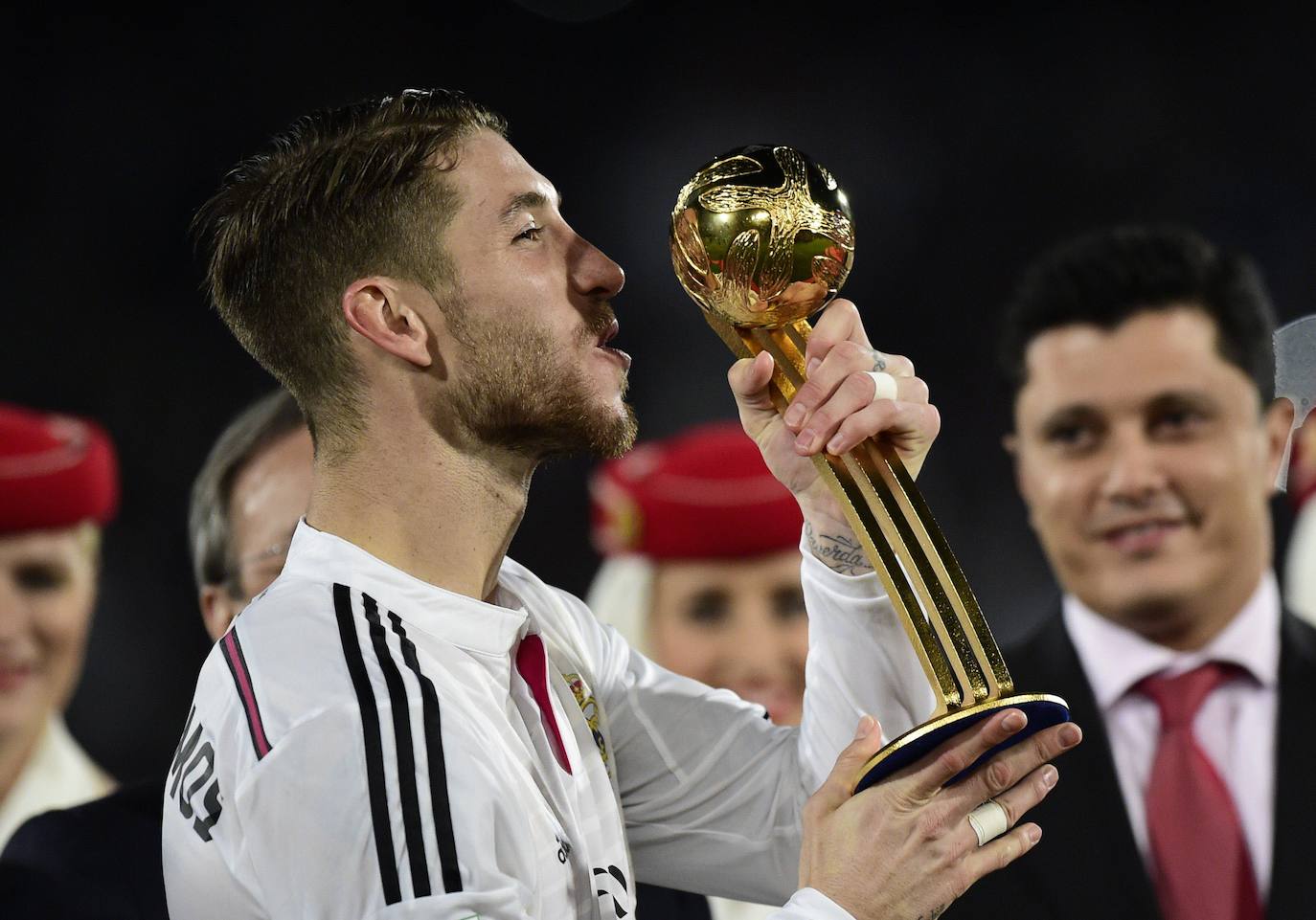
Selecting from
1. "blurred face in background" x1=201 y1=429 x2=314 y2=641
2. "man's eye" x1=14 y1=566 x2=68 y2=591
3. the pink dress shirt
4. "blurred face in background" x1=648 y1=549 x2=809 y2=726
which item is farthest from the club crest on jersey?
"man's eye" x1=14 y1=566 x2=68 y2=591

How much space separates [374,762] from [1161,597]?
215 cm

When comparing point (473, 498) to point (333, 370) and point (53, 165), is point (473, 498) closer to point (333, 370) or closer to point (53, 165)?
point (333, 370)

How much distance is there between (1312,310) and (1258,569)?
0.58 m

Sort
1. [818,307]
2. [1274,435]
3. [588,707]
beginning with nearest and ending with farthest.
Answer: [818,307] < [588,707] < [1274,435]

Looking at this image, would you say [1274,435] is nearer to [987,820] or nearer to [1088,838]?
[1088,838]

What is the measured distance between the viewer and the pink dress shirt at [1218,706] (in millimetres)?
2994

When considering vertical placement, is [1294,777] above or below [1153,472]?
below

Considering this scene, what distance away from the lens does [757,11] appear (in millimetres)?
3502

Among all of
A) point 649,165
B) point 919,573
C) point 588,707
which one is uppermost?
point 649,165

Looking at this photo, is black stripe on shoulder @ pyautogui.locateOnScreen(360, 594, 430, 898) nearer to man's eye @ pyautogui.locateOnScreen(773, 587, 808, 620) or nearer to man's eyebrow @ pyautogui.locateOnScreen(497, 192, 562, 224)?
man's eyebrow @ pyautogui.locateOnScreen(497, 192, 562, 224)

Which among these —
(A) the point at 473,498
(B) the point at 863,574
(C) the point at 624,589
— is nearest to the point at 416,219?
(A) the point at 473,498

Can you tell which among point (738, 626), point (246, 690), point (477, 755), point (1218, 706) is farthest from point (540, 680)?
point (1218, 706)

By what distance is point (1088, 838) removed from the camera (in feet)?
9.88

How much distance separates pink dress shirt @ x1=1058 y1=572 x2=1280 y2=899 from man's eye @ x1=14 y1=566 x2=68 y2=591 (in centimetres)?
230
